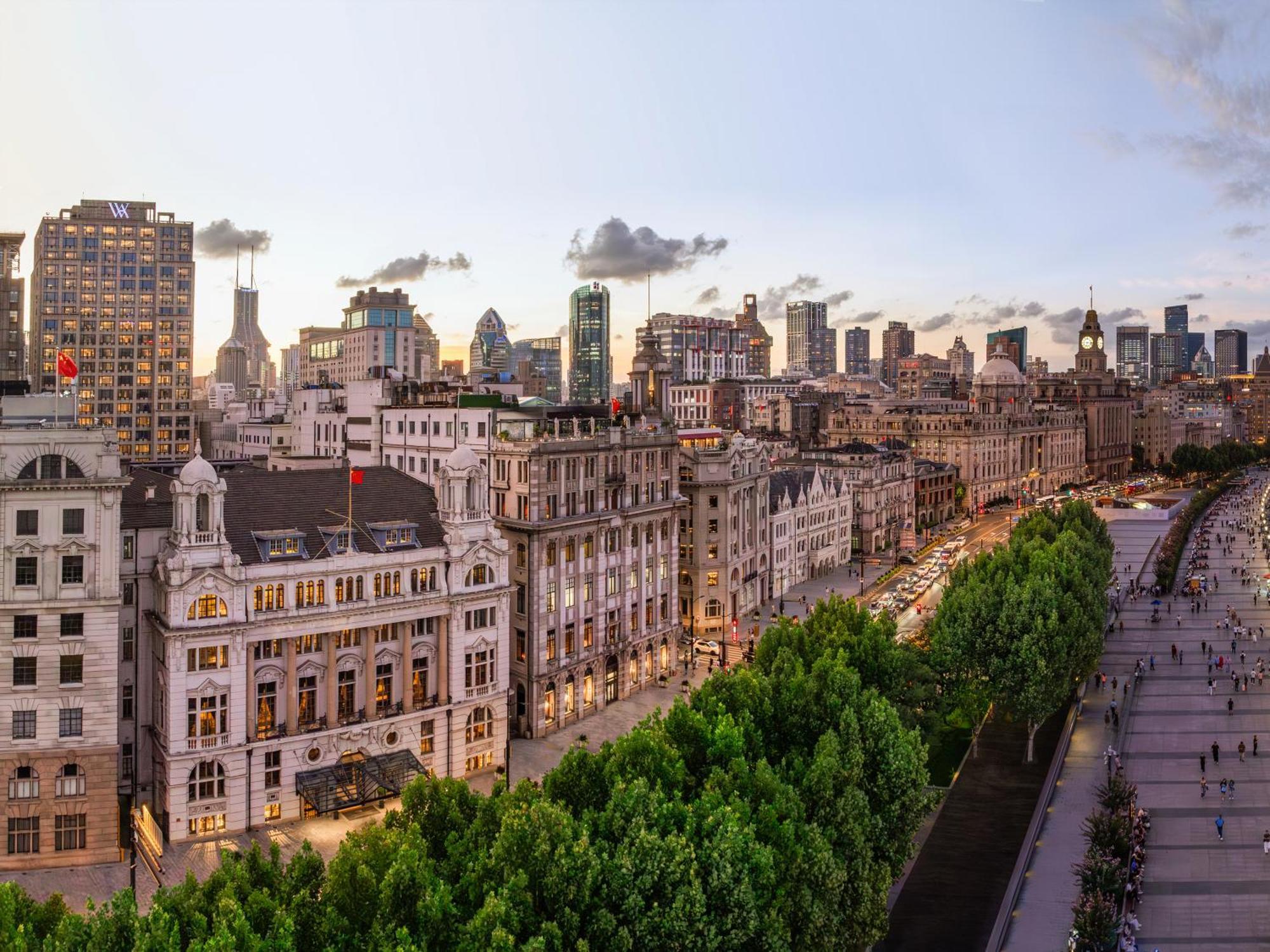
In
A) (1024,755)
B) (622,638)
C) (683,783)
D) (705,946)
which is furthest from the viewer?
(622,638)

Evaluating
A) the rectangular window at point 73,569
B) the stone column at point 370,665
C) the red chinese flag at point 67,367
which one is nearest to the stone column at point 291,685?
the stone column at point 370,665

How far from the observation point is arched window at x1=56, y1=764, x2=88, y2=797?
225ft

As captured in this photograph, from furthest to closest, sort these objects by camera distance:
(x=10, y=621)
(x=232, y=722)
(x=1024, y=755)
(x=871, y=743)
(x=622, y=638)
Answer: (x=622, y=638), (x=1024, y=755), (x=232, y=722), (x=10, y=621), (x=871, y=743)

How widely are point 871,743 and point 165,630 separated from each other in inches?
1762

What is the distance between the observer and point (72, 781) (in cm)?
6875

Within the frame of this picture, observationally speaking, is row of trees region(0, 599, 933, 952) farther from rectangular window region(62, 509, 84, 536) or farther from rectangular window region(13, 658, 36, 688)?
rectangular window region(62, 509, 84, 536)

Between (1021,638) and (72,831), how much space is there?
70584mm

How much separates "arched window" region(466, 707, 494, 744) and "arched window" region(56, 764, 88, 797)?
2707 centimetres

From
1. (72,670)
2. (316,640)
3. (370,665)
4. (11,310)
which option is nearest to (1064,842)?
(370,665)

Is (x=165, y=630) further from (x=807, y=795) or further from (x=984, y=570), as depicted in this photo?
(x=984, y=570)

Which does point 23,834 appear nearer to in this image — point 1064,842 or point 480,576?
point 480,576

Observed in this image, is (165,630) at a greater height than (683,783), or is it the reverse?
(165,630)

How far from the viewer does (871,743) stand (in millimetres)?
61406

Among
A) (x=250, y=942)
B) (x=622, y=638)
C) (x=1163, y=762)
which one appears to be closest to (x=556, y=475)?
(x=622, y=638)
